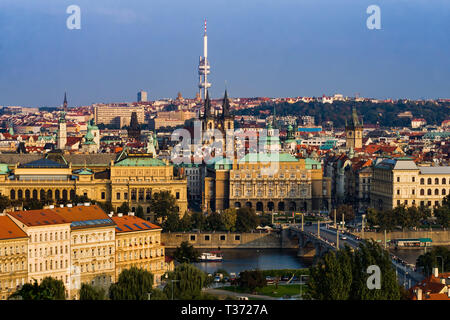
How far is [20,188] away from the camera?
83.6 m

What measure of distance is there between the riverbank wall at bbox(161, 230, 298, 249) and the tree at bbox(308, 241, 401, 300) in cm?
2912

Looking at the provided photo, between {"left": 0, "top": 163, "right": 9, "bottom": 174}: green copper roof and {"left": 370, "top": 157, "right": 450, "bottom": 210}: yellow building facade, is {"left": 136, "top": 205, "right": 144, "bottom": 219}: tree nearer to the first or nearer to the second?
{"left": 0, "top": 163, "right": 9, "bottom": 174}: green copper roof

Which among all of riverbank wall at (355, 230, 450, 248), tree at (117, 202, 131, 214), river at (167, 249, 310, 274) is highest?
tree at (117, 202, 131, 214)

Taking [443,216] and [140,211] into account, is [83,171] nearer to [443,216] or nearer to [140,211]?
[140,211]

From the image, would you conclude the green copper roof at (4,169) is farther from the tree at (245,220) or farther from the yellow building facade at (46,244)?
the yellow building facade at (46,244)

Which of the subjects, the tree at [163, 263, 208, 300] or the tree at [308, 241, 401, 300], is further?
the tree at [163, 263, 208, 300]

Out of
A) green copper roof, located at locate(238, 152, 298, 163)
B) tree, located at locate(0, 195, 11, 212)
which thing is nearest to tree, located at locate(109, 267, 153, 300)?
tree, located at locate(0, 195, 11, 212)

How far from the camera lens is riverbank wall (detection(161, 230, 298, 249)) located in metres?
74.2

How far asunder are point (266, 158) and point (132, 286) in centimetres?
4721

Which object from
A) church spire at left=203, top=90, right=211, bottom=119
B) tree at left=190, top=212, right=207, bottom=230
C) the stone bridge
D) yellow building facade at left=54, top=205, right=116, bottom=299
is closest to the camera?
yellow building facade at left=54, top=205, right=116, bottom=299
